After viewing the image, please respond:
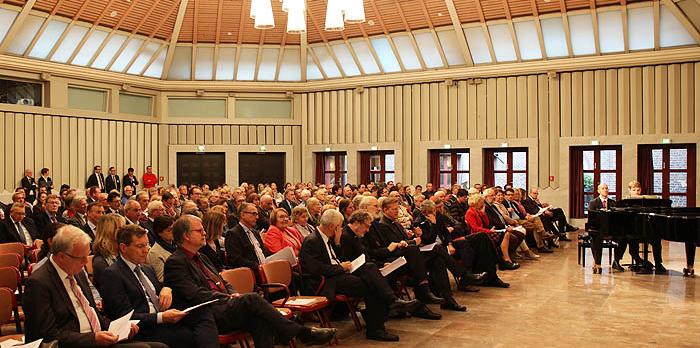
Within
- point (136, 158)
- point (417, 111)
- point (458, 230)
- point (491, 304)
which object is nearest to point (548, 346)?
point (491, 304)

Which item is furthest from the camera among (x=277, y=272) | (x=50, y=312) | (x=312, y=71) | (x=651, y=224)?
(x=312, y=71)

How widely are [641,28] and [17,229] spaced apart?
1326cm

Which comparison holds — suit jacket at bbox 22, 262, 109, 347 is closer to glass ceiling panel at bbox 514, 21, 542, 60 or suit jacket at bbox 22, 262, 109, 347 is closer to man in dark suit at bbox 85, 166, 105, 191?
man in dark suit at bbox 85, 166, 105, 191

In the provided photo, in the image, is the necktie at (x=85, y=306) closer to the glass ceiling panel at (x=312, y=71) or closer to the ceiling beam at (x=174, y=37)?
the ceiling beam at (x=174, y=37)

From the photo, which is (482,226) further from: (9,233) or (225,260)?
(9,233)

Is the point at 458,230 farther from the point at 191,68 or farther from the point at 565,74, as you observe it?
the point at 191,68

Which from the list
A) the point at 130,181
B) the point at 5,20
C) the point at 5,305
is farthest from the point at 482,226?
the point at 5,20

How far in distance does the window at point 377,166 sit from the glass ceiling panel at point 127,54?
6.63m

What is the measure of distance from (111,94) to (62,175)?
255 cm

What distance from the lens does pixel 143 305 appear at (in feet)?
13.6

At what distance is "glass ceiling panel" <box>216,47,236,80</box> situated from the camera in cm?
1873

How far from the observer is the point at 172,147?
19.0 m

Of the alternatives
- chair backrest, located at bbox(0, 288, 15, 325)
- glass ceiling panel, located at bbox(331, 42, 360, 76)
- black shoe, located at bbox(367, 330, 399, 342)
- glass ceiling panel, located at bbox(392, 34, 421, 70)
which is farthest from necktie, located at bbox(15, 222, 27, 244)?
glass ceiling panel, located at bbox(331, 42, 360, 76)

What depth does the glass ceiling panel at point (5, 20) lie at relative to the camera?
564 inches
